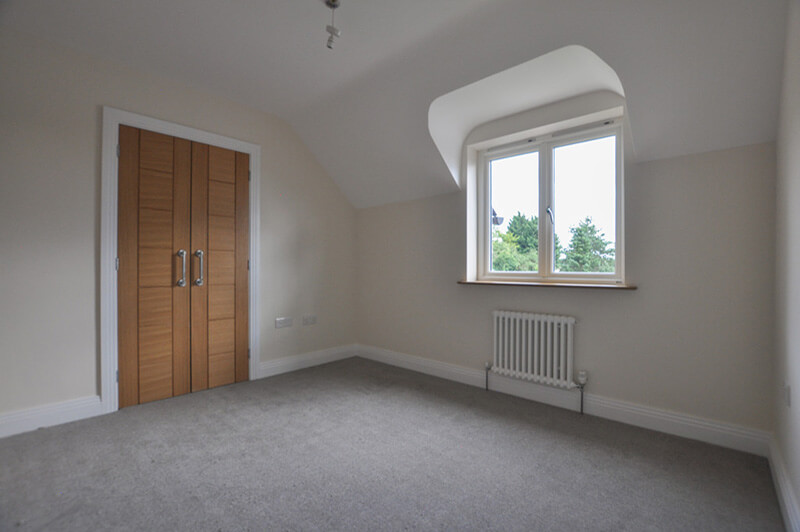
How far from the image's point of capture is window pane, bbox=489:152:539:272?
3.26 metres

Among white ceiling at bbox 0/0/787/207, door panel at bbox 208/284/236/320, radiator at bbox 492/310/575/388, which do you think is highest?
white ceiling at bbox 0/0/787/207

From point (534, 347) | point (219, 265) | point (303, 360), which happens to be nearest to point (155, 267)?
point (219, 265)

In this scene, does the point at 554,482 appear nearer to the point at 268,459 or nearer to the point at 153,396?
the point at 268,459

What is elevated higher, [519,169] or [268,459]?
[519,169]

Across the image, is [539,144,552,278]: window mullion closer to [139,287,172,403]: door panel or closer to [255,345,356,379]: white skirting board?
[255,345,356,379]: white skirting board

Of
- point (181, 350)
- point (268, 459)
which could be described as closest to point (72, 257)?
point (181, 350)

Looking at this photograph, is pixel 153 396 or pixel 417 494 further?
pixel 153 396

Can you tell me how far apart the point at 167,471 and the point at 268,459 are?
0.51m

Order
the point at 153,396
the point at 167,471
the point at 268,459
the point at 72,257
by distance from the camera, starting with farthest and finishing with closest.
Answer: the point at 153,396, the point at 72,257, the point at 268,459, the point at 167,471

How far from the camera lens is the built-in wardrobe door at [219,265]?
3.30m

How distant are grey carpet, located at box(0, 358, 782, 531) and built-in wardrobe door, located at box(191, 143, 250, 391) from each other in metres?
0.56

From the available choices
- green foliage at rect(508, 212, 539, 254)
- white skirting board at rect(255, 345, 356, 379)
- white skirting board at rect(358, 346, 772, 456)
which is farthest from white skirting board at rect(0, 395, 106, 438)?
green foliage at rect(508, 212, 539, 254)

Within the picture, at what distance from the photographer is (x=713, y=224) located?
7.57ft

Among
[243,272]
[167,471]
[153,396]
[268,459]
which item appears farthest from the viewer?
[243,272]
